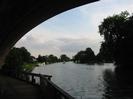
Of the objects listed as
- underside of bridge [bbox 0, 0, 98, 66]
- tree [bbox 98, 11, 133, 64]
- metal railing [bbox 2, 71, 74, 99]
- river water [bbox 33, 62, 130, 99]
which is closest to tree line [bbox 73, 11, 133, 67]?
tree [bbox 98, 11, 133, 64]

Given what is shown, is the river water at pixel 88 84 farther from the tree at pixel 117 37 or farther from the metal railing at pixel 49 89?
the metal railing at pixel 49 89

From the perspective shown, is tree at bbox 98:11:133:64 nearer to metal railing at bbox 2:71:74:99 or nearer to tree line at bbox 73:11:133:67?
tree line at bbox 73:11:133:67

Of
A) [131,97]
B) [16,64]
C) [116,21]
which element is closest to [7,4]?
[131,97]

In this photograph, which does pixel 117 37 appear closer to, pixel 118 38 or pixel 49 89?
pixel 118 38

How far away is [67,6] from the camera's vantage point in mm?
16094

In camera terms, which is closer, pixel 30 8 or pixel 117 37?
pixel 30 8

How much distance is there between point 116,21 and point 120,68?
14673 millimetres

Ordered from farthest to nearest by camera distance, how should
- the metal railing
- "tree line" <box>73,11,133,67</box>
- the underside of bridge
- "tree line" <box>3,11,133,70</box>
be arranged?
"tree line" <box>73,11,133,67</box>
"tree line" <box>3,11,133,70</box>
the underside of bridge
the metal railing

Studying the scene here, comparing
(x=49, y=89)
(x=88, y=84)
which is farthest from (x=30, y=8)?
(x=88, y=84)

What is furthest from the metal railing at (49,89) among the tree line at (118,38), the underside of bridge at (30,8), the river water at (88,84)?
the tree line at (118,38)

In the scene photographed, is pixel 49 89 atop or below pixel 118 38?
below

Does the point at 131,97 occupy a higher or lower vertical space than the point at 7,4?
lower

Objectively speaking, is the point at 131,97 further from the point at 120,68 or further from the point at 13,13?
the point at 120,68

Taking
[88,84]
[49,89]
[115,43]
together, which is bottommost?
[88,84]
